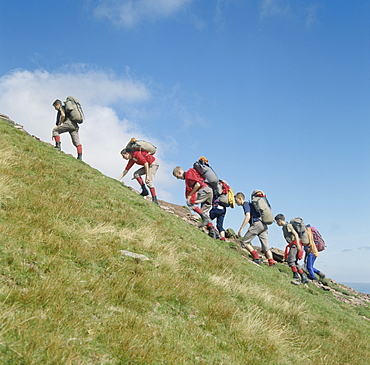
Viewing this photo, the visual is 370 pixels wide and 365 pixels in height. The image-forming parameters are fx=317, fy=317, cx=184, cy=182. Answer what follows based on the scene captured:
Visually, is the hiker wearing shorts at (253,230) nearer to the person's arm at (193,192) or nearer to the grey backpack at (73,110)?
the person's arm at (193,192)

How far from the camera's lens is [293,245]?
1545cm

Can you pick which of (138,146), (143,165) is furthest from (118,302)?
(138,146)

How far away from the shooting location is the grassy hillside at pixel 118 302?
143 inches

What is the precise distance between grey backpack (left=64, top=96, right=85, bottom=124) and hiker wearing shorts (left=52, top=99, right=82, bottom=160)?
0.74 ft

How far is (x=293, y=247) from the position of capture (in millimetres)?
15398

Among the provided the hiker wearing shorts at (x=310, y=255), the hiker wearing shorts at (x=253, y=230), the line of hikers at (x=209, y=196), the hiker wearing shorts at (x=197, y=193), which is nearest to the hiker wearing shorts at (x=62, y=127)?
the line of hikers at (x=209, y=196)

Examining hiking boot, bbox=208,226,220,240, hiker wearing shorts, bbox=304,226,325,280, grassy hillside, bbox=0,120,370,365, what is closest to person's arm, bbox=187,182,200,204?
hiking boot, bbox=208,226,220,240

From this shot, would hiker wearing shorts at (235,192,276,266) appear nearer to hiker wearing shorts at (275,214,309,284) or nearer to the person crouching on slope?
hiker wearing shorts at (275,214,309,284)

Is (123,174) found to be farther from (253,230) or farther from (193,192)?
(253,230)

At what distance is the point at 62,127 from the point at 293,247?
12.8 metres

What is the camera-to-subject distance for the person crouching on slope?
1559cm

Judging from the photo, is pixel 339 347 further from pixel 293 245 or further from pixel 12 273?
pixel 293 245

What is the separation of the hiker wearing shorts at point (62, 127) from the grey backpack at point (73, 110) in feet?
0.74

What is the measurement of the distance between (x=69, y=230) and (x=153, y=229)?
10.8 feet
